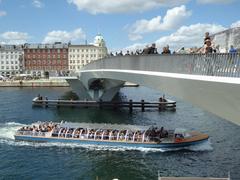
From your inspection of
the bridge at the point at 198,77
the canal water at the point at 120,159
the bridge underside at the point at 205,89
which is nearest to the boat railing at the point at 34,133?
the canal water at the point at 120,159

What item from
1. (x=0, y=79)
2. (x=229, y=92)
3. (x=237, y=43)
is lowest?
(x=0, y=79)

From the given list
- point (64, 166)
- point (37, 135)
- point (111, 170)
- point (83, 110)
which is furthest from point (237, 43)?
point (83, 110)

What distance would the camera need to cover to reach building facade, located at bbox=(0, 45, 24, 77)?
161375mm

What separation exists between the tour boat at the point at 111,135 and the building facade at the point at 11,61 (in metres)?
126

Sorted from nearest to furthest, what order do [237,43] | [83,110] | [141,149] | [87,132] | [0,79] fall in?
[237,43], [141,149], [87,132], [83,110], [0,79]

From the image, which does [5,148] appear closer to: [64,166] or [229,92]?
[64,166]

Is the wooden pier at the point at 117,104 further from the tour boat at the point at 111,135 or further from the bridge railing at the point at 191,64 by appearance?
the bridge railing at the point at 191,64

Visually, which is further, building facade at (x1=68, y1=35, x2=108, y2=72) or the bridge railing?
building facade at (x1=68, y1=35, x2=108, y2=72)

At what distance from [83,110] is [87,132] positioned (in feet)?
77.9

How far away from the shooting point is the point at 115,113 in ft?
190

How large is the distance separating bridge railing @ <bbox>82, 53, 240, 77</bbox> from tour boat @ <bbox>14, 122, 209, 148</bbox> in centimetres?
1007

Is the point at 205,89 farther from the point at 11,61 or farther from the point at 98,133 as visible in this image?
the point at 11,61

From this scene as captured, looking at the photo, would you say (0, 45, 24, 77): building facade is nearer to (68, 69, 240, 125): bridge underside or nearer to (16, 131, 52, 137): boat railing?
(16, 131, 52, 137): boat railing

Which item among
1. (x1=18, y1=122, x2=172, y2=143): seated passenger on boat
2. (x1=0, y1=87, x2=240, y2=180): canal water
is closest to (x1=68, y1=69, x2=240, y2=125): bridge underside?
(x1=0, y1=87, x2=240, y2=180): canal water
